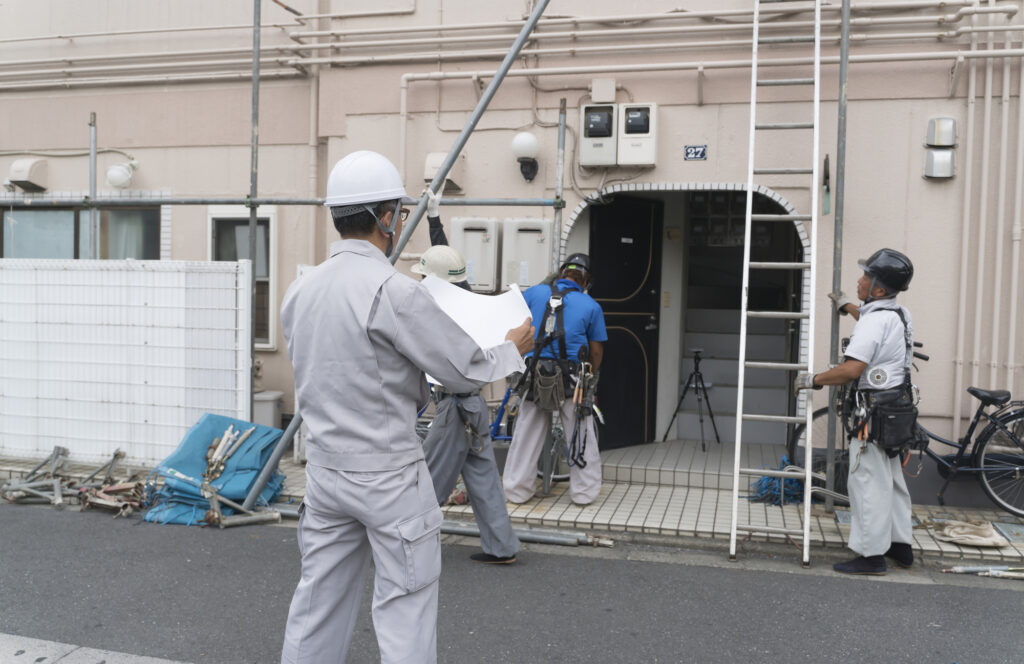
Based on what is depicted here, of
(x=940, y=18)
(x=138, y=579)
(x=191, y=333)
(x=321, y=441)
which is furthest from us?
(x=191, y=333)

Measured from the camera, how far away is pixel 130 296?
748 cm

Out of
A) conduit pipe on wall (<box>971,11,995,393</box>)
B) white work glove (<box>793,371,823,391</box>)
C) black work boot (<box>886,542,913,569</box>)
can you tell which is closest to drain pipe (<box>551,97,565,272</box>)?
white work glove (<box>793,371,823,391</box>)

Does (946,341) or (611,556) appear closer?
(611,556)

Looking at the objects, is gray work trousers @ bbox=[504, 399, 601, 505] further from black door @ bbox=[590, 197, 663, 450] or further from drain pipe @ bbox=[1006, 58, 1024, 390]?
drain pipe @ bbox=[1006, 58, 1024, 390]

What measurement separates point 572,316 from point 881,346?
2331 millimetres

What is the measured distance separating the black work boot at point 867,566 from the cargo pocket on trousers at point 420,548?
3.51 m

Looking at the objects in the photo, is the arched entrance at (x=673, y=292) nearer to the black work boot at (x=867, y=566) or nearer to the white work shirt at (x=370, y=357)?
the black work boot at (x=867, y=566)

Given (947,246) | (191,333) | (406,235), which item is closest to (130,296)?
(191,333)

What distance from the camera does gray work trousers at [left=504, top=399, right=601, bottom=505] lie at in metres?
6.70

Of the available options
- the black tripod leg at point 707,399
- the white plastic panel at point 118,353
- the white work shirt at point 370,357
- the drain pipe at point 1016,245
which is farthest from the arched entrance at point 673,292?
the white work shirt at point 370,357

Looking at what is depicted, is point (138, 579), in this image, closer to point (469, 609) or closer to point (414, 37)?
point (469, 609)

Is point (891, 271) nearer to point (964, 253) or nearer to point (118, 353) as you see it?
point (964, 253)

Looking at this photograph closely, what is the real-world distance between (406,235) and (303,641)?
12.0ft

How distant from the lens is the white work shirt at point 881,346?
5.18 metres
